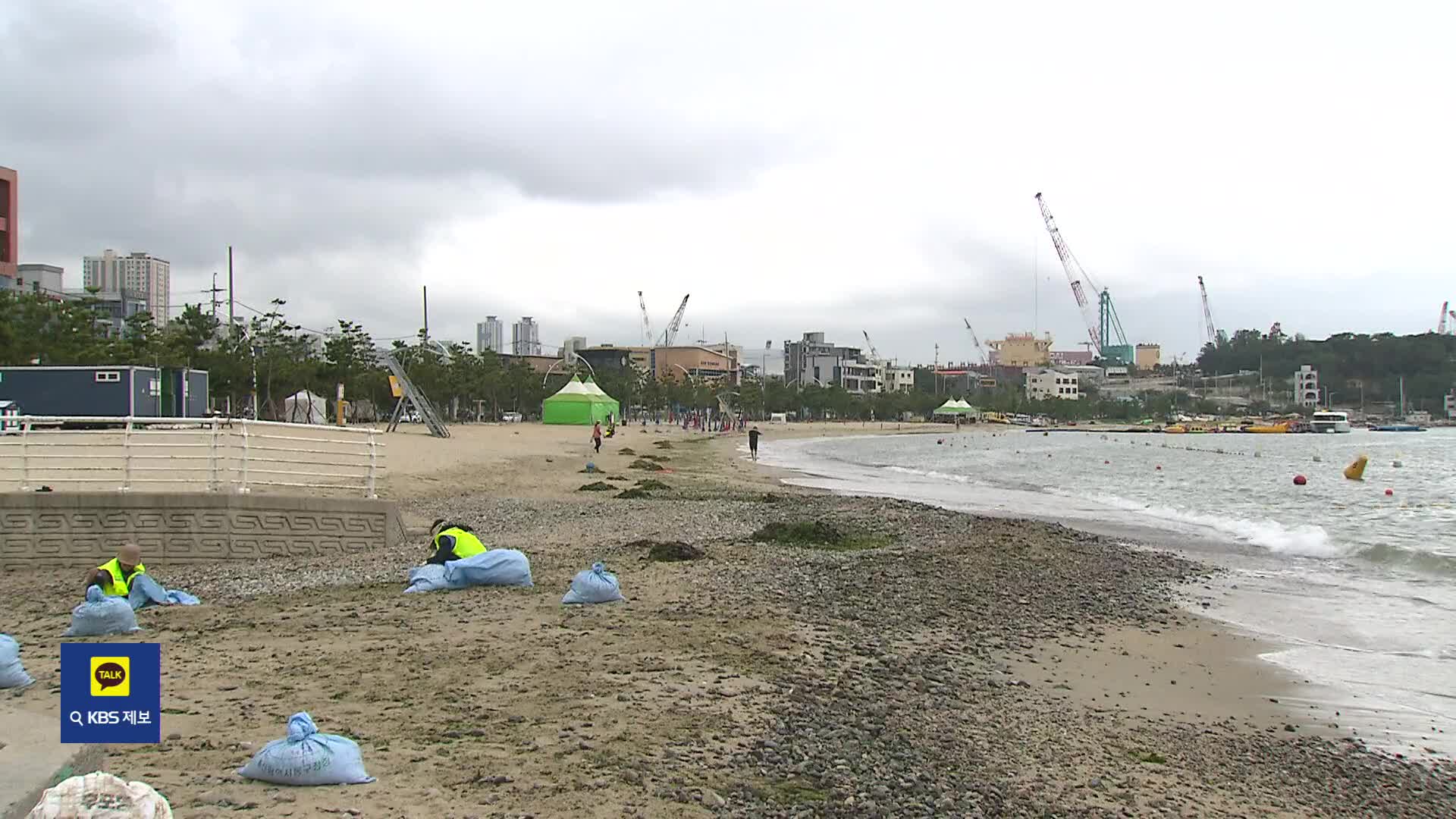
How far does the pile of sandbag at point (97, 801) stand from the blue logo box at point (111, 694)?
0.68 metres

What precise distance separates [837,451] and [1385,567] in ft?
162

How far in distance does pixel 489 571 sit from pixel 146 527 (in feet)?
16.2

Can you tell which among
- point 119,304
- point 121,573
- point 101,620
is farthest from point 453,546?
point 119,304

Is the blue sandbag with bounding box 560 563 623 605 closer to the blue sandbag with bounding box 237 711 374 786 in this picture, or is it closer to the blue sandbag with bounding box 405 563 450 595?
the blue sandbag with bounding box 405 563 450 595

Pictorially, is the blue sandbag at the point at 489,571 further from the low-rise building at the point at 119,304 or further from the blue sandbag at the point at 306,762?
the low-rise building at the point at 119,304

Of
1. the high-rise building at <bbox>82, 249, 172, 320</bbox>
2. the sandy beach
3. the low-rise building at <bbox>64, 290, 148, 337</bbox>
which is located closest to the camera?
the sandy beach

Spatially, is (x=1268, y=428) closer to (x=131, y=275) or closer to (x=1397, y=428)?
(x=1397, y=428)

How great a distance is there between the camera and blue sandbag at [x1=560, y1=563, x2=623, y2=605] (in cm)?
927

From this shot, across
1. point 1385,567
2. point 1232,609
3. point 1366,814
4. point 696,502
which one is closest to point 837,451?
point 696,502

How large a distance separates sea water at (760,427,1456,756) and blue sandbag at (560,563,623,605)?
19.3ft

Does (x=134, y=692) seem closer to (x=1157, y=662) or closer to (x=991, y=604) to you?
(x=1157, y=662)

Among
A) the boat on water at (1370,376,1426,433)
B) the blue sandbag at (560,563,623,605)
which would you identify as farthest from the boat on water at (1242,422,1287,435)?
the blue sandbag at (560,563,623,605)

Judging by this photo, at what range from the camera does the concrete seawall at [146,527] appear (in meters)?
11.9

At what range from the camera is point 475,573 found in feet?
32.9
